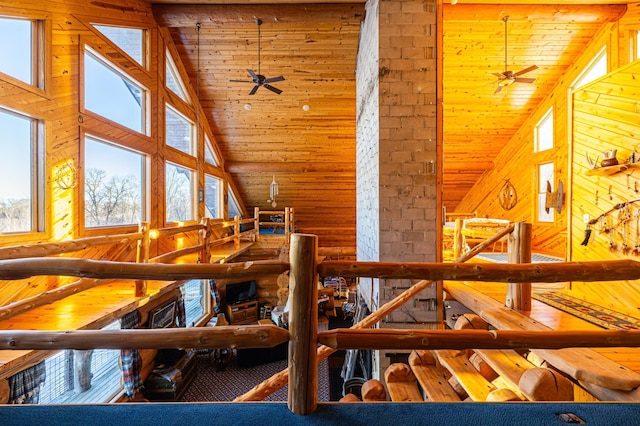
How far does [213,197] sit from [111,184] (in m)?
4.37

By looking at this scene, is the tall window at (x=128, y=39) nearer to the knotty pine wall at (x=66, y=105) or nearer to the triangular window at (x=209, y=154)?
the knotty pine wall at (x=66, y=105)

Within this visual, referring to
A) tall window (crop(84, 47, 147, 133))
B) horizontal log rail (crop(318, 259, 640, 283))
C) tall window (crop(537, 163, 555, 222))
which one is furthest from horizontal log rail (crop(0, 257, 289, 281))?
tall window (crop(537, 163, 555, 222))

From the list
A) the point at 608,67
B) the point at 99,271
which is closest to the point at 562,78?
the point at 608,67

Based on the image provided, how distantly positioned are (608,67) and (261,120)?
760cm

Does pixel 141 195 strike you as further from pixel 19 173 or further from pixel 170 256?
pixel 19 173

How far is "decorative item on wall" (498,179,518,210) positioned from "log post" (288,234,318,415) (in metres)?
8.59

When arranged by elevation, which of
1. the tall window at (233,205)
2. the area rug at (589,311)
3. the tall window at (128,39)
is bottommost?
the area rug at (589,311)

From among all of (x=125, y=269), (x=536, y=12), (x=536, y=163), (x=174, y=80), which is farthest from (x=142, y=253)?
(x=536, y=163)

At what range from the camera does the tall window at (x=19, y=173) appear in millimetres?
3293

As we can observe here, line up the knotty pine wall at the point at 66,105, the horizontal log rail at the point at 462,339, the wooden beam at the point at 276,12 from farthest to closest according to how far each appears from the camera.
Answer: the wooden beam at the point at 276,12 < the knotty pine wall at the point at 66,105 < the horizontal log rail at the point at 462,339

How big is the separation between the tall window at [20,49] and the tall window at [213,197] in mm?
5218

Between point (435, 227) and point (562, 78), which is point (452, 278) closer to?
point (435, 227)

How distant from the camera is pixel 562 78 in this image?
6.62m

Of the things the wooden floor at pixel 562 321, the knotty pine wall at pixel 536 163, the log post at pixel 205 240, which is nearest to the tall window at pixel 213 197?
the log post at pixel 205 240
